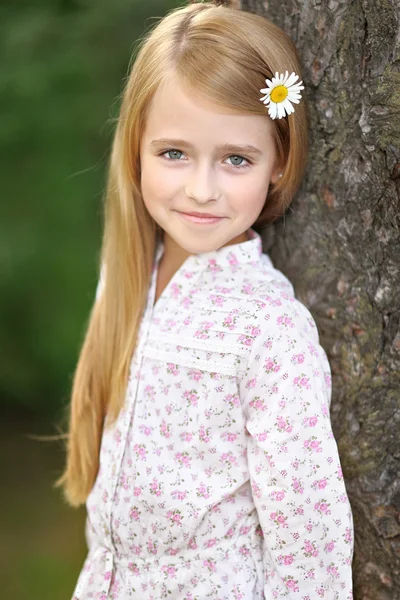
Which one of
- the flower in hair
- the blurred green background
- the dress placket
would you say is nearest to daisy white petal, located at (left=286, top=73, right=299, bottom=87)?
the flower in hair

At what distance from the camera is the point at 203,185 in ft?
5.66

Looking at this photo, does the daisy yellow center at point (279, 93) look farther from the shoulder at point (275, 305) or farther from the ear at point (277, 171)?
the shoulder at point (275, 305)

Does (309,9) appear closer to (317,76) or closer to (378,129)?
(317,76)

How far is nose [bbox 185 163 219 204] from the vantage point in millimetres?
1728

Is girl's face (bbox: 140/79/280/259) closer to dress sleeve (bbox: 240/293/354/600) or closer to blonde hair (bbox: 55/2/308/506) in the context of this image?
blonde hair (bbox: 55/2/308/506)

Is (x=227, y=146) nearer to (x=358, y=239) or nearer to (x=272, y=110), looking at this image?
(x=272, y=110)

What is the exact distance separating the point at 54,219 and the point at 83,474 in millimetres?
1522

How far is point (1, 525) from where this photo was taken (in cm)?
355


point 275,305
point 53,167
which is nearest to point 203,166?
point 275,305

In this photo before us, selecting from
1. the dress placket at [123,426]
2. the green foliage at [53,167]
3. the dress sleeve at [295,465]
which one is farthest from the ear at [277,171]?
the green foliage at [53,167]

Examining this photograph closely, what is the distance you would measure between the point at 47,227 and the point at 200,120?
1.84 meters

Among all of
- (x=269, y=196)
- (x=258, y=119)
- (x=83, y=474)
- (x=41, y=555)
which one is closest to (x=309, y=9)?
(x=258, y=119)

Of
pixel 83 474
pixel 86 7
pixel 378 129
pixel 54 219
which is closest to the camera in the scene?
pixel 378 129

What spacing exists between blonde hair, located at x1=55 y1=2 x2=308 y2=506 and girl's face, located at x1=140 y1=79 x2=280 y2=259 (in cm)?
3
